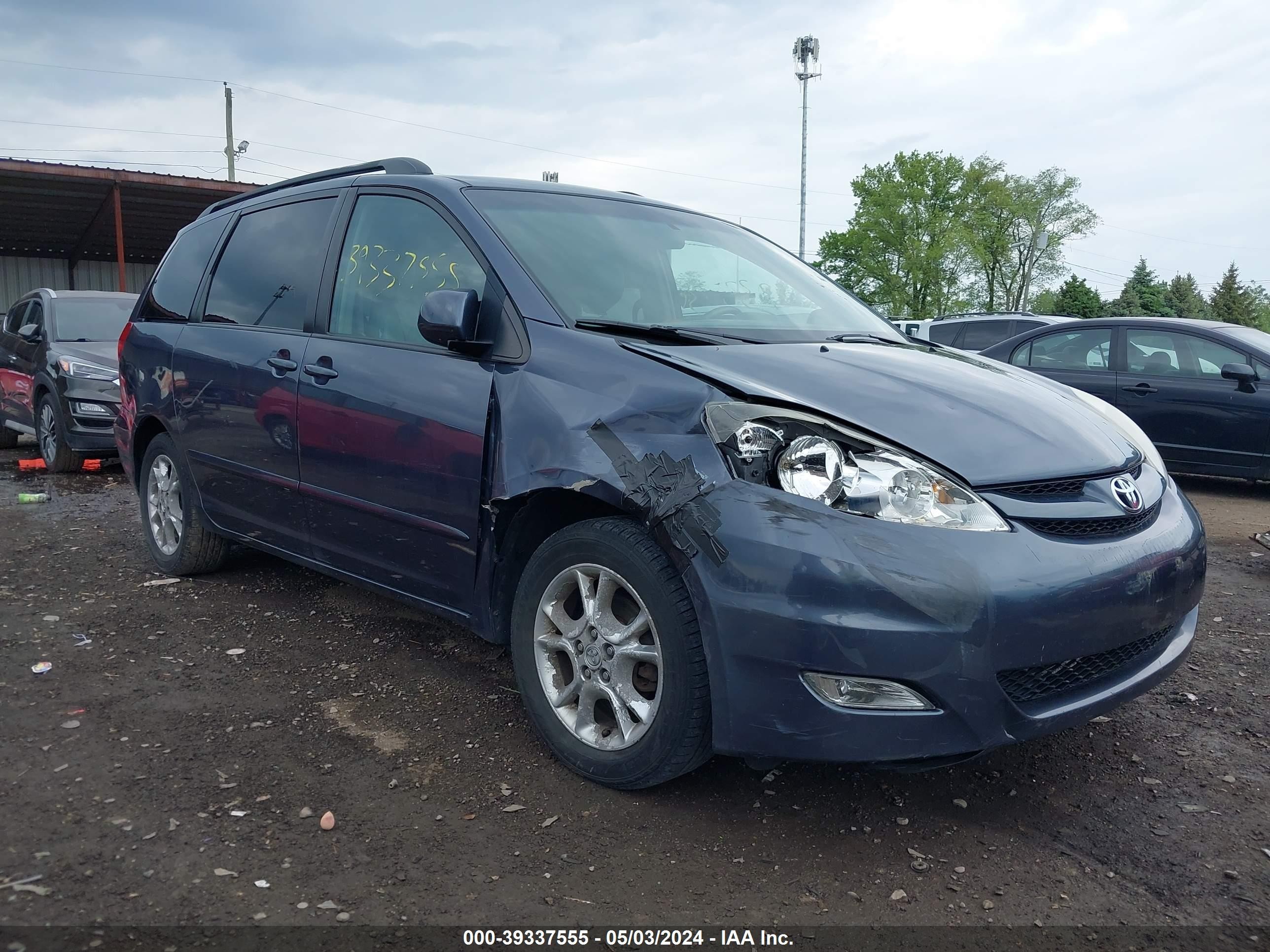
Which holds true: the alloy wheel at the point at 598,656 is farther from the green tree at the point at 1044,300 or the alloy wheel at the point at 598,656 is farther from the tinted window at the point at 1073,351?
the green tree at the point at 1044,300

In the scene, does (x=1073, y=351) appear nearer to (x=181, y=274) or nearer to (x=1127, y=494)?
(x=1127, y=494)

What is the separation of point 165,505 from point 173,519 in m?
0.11

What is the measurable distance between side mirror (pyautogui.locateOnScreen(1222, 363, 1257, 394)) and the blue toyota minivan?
5279 mm

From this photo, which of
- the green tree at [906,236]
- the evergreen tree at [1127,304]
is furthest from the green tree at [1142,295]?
the green tree at [906,236]

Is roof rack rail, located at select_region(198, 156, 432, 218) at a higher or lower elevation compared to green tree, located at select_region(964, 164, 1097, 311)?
lower

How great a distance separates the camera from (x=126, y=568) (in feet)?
17.0

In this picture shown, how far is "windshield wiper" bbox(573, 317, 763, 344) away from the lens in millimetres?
2920

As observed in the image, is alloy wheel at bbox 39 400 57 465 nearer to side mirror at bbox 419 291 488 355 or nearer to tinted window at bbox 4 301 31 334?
tinted window at bbox 4 301 31 334

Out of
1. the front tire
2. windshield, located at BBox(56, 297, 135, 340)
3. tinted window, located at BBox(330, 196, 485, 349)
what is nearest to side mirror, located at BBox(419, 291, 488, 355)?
tinted window, located at BBox(330, 196, 485, 349)

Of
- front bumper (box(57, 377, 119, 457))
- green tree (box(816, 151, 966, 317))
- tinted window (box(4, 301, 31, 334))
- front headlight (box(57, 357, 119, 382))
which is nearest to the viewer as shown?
front bumper (box(57, 377, 119, 457))

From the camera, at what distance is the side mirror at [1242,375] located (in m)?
7.76

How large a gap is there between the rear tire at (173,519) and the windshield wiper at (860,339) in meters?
2.93

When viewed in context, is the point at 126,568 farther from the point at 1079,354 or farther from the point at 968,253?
the point at 968,253

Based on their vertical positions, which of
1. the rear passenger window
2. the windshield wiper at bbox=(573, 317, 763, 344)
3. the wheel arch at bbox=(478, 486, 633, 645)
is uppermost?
the rear passenger window
